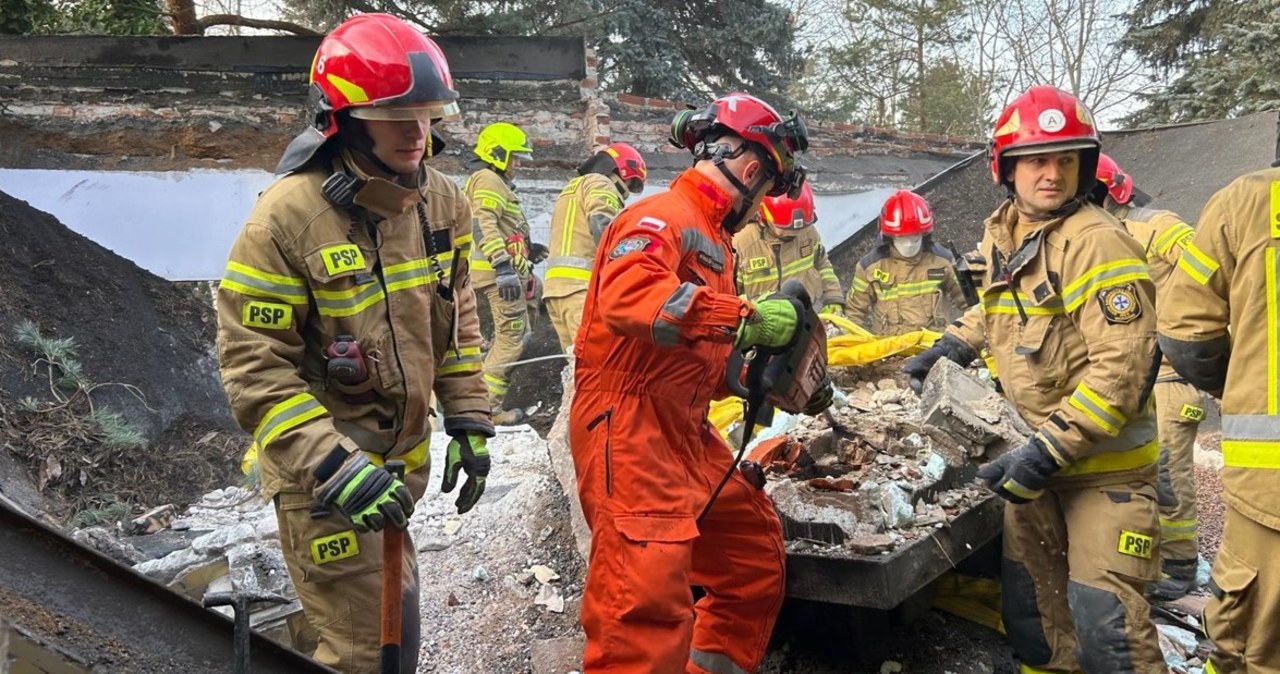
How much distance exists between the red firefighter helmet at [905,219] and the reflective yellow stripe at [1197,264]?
4.88 metres

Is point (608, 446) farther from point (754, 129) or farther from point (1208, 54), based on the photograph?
point (1208, 54)

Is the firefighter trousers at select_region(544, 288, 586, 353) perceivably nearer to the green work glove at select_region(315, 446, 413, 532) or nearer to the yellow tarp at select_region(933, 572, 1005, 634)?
the yellow tarp at select_region(933, 572, 1005, 634)

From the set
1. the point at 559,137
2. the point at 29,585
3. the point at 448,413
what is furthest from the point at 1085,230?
the point at 559,137

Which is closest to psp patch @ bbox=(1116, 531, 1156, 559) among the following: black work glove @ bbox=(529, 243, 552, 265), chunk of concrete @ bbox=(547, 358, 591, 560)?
chunk of concrete @ bbox=(547, 358, 591, 560)

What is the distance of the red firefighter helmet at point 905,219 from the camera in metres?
7.41

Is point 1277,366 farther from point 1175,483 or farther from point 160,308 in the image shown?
point 160,308

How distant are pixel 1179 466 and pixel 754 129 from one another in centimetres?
336

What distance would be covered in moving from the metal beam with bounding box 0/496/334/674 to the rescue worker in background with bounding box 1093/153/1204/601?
4114 mm

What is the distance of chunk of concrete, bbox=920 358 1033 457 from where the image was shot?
3.88 metres

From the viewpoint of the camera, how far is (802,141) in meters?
3.05

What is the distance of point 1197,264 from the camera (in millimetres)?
2551

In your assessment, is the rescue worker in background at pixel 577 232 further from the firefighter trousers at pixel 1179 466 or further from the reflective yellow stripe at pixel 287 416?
the reflective yellow stripe at pixel 287 416

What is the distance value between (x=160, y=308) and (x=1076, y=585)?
754cm

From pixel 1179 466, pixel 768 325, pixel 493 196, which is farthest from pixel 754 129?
pixel 493 196
